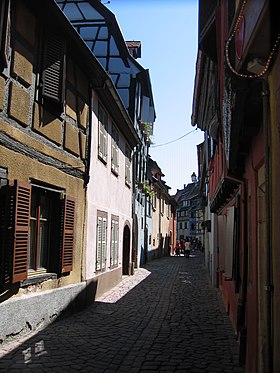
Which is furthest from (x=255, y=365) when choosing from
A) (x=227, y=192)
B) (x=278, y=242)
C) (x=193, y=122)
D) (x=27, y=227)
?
(x=193, y=122)

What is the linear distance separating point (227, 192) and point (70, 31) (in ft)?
13.8

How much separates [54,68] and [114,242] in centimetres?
742

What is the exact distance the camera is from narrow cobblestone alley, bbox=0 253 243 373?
232 inches

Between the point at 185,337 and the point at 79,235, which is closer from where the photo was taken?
the point at 185,337

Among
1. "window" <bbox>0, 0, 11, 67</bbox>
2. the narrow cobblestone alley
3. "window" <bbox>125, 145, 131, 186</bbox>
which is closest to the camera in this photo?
the narrow cobblestone alley

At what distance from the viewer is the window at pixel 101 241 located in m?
11.9

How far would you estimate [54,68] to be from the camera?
8289mm

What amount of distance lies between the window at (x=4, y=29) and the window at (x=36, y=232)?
177 centimetres

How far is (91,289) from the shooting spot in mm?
11078

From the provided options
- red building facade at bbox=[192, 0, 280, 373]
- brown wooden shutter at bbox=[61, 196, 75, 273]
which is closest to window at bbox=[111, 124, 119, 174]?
brown wooden shutter at bbox=[61, 196, 75, 273]

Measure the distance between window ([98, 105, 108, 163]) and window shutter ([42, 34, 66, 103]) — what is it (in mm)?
3554

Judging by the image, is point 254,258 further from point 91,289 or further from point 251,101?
point 91,289

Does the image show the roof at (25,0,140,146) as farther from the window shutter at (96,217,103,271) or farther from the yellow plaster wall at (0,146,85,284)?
the window shutter at (96,217,103,271)

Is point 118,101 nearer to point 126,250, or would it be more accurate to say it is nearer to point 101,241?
point 101,241
